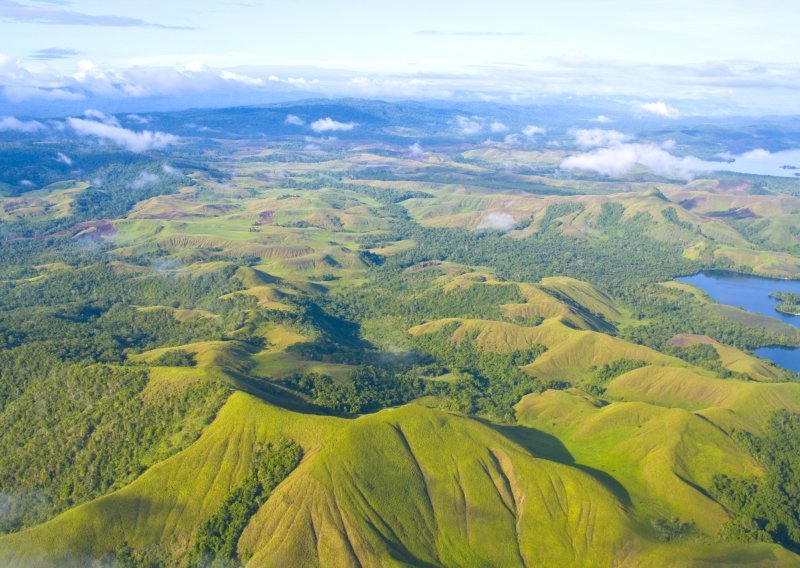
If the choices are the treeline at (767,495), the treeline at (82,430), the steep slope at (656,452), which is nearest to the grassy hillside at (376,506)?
the treeline at (82,430)

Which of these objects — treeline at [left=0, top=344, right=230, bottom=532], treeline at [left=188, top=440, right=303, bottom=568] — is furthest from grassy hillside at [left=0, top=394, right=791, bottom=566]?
treeline at [left=0, top=344, right=230, bottom=532]

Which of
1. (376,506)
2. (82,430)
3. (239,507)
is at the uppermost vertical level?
(376,506)

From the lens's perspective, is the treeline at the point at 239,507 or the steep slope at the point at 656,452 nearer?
the treeline at the point at 239,507

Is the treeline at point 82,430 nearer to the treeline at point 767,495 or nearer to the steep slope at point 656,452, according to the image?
the steep slope at point 656,452

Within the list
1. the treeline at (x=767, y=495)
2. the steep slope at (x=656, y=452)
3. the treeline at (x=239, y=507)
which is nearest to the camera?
the treeline at (x=239, y=507)

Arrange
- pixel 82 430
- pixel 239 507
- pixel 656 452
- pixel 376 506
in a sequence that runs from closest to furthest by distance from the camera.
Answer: pixel 239 507 → pixel 376 506 → pixel 82 430 → pixel 656 452

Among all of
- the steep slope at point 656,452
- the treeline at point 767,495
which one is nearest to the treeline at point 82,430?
the steep slope at point 656,452

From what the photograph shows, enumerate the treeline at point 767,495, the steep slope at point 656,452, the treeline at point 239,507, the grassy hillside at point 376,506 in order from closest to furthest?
the grassy hillside at point 376,506
the treeline at point 239,507
the treeline at point 767,495
the steep slope at point 656,452

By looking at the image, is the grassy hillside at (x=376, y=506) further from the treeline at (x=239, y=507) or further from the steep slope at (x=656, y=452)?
the steep slope at (x=656, y=452)

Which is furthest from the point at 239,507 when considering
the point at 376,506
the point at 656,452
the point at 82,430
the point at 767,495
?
the point at 767,495

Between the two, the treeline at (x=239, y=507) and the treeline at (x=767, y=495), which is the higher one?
the treeline at (x=239, y=507)

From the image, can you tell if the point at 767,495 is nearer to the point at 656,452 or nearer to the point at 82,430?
the point at 656,452
